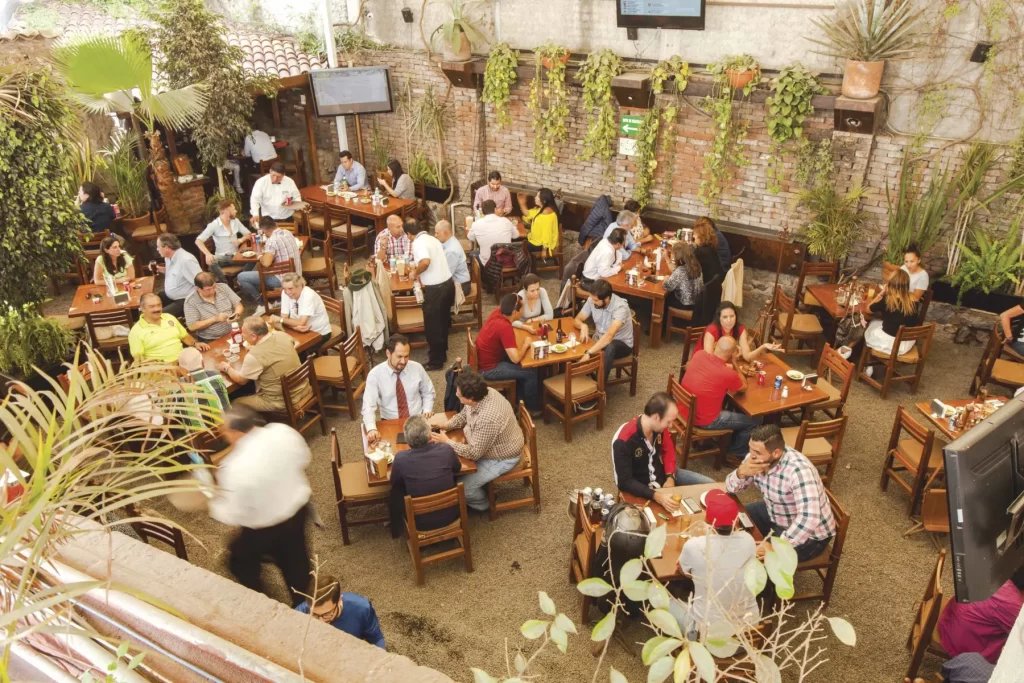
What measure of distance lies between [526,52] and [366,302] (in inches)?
192

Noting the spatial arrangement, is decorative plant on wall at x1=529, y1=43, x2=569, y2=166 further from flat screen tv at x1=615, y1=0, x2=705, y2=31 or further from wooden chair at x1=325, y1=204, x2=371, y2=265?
wooden chair at x1=325, y1=204, x2=371, y2=265

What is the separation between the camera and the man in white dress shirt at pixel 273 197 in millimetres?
10461

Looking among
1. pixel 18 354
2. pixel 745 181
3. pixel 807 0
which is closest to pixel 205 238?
pixel 18 354

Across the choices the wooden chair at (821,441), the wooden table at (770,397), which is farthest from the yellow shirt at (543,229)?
the wooden chair at (821,441)

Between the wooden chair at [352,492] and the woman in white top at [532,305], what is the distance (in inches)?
89.6

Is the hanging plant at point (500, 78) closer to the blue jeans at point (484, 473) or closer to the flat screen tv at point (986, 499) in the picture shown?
the blue jeans at point (484, 473)

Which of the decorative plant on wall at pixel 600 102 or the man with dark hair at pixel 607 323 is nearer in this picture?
the man with dark hair at pixel 607 323

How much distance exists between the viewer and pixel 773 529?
17.2 feet

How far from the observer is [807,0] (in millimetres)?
8398

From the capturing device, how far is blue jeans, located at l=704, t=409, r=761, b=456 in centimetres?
646

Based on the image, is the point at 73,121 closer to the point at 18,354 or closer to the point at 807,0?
the point at 18,354

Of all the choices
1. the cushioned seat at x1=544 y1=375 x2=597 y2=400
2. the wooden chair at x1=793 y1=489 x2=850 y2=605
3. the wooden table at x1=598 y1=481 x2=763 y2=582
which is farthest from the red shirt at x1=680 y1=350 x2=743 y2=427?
the wooden chair at x1=793 y1=489 x2=850 y2=605

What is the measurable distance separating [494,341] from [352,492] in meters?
1.97

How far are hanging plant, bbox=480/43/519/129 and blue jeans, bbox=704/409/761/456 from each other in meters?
6.15
